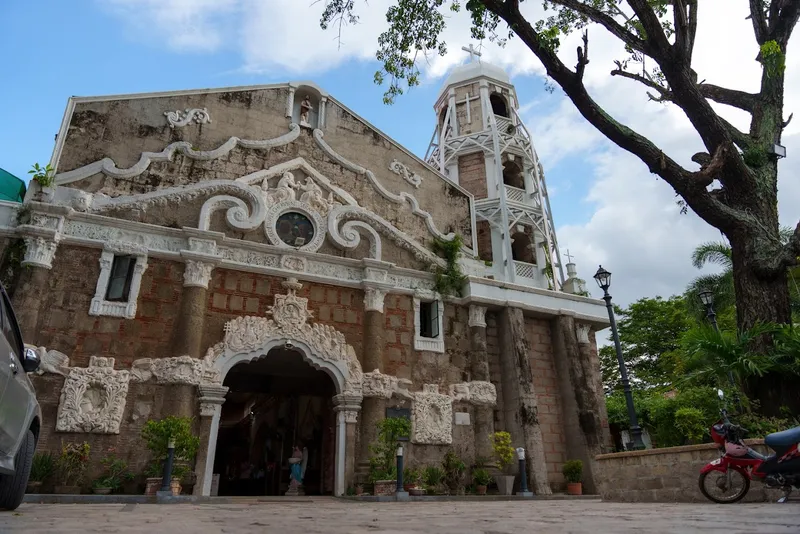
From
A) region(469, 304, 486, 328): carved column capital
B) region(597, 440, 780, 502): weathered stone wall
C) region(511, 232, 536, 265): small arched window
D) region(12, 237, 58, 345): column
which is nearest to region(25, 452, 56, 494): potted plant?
region(12, 237, 58, 345): column

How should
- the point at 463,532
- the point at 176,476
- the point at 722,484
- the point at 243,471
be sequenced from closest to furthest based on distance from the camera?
the point at 463,532 → the point at 722,484 → the point at 176,476 → the point at 243,471

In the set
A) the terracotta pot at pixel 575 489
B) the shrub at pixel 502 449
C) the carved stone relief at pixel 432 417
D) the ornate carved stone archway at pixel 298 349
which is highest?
the ornate carved stone archway at pixel 298 349

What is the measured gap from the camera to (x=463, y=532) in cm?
325

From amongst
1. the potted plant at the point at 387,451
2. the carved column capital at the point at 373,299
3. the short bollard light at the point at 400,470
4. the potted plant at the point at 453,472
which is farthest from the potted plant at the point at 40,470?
the potted plant at the point at 453,472

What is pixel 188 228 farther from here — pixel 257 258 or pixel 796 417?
pixel 796 417

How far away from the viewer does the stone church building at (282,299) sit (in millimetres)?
11211

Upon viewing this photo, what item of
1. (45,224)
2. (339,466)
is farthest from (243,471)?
(45,224)

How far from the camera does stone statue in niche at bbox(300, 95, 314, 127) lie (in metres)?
15.8

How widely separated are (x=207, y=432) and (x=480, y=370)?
7.00 m

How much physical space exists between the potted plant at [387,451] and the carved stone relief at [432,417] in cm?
84

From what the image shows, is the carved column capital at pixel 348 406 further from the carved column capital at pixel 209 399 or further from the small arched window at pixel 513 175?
the small arched window at pixel 513 175

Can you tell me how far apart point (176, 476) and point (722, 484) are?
9.13m

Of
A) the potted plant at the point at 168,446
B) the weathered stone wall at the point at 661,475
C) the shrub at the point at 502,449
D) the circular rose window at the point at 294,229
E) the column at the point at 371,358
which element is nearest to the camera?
the weathered stone wall at the point at 661,475

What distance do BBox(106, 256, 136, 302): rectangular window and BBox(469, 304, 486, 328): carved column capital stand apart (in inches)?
340
